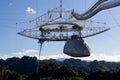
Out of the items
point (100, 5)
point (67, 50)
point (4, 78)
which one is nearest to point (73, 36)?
point (67, 50)

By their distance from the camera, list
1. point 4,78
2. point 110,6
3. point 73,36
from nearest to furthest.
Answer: point 110,6
point 73,36
point 4,78

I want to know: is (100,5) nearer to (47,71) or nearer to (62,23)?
(62,23)

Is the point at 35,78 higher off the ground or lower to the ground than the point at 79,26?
lower

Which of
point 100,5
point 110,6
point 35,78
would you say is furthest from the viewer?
point 35,78

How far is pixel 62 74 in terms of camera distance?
122 metres

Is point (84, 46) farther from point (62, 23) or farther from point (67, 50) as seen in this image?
point (62, 23)

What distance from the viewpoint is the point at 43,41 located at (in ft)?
146

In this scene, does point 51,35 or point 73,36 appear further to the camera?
point 51,35

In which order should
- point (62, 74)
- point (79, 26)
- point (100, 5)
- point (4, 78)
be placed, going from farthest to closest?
1. point (4, 78)
2. point (62, 74)
3. point (79, 26)
4. point (100, 5)

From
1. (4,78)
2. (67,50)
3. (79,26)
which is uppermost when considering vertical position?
(79,26)

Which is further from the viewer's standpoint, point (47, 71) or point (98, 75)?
point (47, 71)

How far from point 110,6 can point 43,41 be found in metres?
24.8

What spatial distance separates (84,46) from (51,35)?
10786 millimetres

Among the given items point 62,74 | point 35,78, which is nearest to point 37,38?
point 35,78
